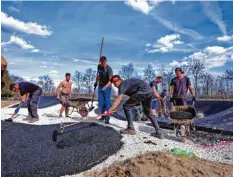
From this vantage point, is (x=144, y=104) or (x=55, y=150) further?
(x=144, y=104)

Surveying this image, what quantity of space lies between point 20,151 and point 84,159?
45.8 inches

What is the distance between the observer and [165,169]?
2.87 m

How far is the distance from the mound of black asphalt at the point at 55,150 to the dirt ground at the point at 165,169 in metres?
0.49

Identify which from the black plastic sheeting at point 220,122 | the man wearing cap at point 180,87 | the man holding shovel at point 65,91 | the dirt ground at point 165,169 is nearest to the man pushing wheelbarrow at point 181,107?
the man wearing cap at point 180,87

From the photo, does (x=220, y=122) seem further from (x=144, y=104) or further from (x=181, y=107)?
(x=144, y=104)

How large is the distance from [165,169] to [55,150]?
1890 millimetres

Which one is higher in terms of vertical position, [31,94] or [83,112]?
[31,94]

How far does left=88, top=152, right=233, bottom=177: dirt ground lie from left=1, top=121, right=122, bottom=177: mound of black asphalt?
0.49 meters

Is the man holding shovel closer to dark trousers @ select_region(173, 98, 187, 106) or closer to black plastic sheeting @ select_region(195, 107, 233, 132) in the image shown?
dark trousers @ select_region(173, 98, 187, 106)

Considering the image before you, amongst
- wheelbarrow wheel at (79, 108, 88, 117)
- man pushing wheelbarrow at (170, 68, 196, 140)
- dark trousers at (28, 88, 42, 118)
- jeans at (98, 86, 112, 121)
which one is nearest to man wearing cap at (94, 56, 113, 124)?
jeans at (98, 86, 112, 121)

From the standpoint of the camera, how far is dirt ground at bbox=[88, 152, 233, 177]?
2.80 metres

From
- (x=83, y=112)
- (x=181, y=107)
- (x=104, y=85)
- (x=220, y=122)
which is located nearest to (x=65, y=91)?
(x=83, y=112)

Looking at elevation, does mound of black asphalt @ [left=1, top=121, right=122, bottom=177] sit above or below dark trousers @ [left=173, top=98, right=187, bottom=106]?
below

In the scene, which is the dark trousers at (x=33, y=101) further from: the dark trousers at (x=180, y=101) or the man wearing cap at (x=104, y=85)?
the dark trousers at (x=180, y=101)
